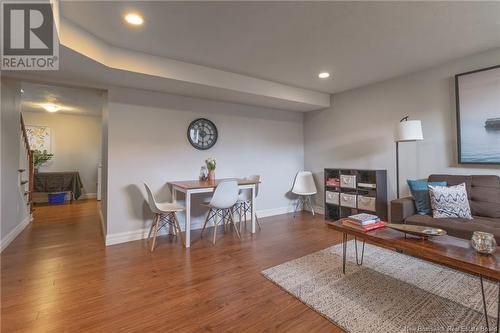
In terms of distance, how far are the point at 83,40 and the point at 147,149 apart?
5.14 feet

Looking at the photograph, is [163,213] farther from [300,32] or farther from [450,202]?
[450,202]

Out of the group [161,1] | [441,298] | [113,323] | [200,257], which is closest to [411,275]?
[441,298]

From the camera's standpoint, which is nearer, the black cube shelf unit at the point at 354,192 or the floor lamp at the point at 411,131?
the floor lamp at the point at 411,131

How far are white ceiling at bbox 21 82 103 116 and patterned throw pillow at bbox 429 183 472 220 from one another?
5.15m

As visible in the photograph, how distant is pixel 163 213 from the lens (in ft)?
11.0

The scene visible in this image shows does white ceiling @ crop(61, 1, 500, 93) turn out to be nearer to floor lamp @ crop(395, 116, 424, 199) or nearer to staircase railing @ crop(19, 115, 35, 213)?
floor lamp @ crop(395, 116, 424, 199)

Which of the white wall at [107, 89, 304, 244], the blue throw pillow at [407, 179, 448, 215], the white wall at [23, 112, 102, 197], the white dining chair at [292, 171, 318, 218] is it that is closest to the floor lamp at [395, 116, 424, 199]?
the blue throw pillow at [407, 179, 448, 215]

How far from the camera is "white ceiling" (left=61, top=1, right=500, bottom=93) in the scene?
2029 mm

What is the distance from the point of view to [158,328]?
162 centimetres

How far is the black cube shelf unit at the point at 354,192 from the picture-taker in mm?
3704

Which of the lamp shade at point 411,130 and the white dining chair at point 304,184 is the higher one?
the lamp shade at point 411,130

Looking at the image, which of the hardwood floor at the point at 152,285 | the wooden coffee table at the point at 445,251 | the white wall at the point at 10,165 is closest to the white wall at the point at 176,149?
the hardwood floor at the point at 152,285

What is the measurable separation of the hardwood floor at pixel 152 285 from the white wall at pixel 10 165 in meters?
0.23

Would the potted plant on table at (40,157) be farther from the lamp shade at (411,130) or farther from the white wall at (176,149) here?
the lamp shade at (411,130)
